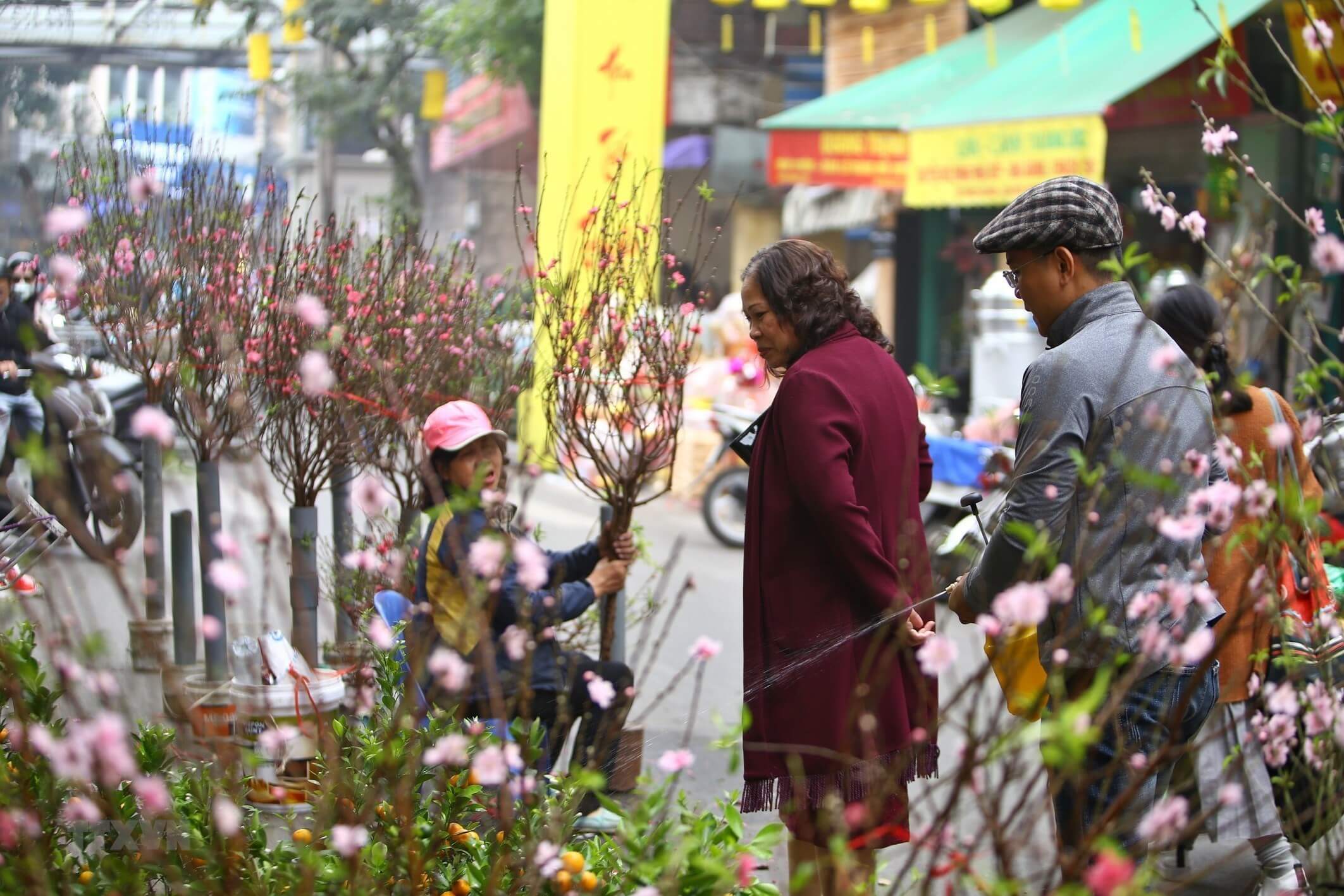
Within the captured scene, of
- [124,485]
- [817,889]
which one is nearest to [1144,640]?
[124,485]

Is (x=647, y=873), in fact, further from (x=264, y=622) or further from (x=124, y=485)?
(x=124, y=485)

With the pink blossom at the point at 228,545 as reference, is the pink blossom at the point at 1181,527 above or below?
above

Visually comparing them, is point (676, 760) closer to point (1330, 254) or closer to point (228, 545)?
point (228, 545)

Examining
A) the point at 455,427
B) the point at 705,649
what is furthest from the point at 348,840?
the point at 455,427

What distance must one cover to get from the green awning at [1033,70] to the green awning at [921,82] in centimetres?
2

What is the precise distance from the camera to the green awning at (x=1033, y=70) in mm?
10578

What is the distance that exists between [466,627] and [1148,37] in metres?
Result: 10.4

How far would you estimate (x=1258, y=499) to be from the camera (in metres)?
2.22

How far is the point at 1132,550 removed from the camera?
2.83 meters

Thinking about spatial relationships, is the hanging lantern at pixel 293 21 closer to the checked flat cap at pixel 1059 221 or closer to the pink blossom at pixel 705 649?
the checked flat cap at pixel 1059 221

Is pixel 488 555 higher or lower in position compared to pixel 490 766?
higher

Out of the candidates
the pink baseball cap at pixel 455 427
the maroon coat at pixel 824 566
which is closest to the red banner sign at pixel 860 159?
the pink baseball cap at pixel 455 427

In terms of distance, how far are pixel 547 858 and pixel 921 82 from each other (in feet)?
A: 46.0

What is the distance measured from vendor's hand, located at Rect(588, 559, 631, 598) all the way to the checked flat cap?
1572mm
